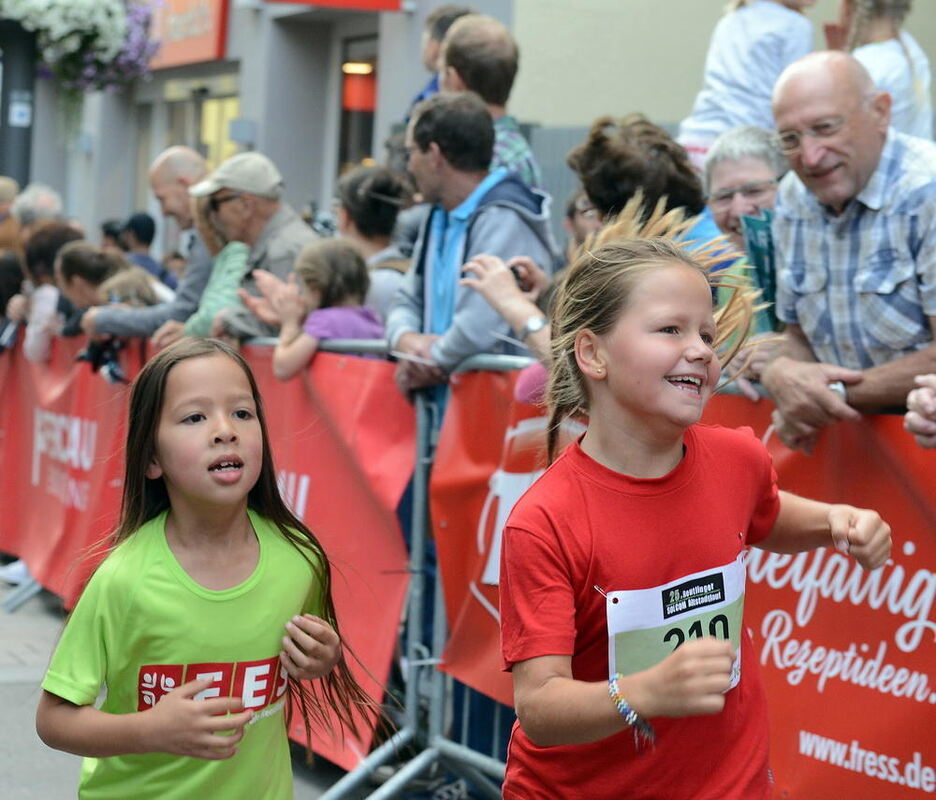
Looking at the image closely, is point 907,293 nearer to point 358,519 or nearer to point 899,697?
point 899,697

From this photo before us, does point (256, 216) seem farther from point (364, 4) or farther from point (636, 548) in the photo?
point (364, 4)

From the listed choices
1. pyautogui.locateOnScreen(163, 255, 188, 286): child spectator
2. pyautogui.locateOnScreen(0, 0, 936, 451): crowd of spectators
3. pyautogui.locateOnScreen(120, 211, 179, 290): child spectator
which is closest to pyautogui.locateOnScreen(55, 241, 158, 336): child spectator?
pyautogui.locateOnScreen(0, 0, 936, 451): crowd of spectators

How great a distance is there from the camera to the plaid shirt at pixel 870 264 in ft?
12.7

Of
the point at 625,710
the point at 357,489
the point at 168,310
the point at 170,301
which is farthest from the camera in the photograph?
the point at 170,301

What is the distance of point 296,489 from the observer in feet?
20.2

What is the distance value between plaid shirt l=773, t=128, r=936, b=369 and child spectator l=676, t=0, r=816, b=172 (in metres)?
2.45

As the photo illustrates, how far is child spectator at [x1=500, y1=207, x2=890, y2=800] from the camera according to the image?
2631 millimetres

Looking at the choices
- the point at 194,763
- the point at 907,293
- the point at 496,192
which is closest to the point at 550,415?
the point at 194,763

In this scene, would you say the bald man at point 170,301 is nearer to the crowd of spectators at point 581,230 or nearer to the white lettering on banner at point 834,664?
the crowd of spectators at point 581,230

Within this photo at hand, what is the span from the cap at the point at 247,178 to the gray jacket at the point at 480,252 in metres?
1.53

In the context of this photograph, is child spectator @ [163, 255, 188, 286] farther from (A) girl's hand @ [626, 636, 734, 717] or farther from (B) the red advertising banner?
(A) girl's hand @ [626, 636, 734, 717]

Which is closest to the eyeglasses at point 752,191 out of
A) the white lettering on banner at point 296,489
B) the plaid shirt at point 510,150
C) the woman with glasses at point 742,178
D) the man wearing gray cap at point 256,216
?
the woman with glasses at point 742,178

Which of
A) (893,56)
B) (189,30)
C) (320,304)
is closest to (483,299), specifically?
(320,304)

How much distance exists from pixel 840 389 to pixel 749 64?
10.5 feet
